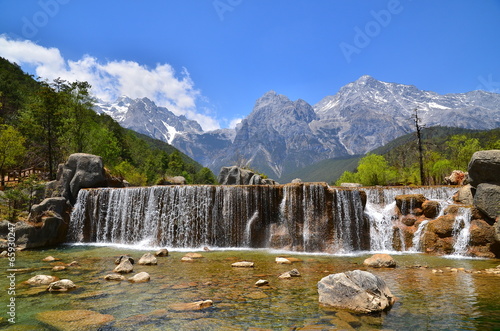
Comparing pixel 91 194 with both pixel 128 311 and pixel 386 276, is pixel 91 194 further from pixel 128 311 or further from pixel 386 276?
pixel 386 276

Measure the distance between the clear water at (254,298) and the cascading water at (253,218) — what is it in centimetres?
602

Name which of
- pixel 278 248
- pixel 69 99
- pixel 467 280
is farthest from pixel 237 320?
pixel 69 99

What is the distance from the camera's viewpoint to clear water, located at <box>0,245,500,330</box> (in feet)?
24.0

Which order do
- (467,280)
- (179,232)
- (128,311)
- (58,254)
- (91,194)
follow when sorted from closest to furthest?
(128,311)
(467,280)
(58,254)
(179,232)
(91,194)

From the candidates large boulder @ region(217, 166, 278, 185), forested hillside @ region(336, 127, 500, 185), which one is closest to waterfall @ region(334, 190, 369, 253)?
forested hillside @ region(336, 127, 500, 185)

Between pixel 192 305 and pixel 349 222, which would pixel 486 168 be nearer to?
pixel 349 222

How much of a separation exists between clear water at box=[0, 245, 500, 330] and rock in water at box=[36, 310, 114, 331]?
0.69 feet

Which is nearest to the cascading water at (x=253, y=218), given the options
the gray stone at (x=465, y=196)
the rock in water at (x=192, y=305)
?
the gray stone at (x=465, y=196)

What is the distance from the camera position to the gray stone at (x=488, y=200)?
18.5m

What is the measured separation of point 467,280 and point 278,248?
1185cm

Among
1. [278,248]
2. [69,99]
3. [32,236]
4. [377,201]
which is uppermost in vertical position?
[69,99]

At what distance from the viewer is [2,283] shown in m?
11.5

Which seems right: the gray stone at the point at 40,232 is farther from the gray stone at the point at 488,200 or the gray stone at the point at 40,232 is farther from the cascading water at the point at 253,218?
the gray stone at the point at 488,200

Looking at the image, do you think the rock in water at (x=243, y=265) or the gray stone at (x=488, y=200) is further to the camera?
the gray stone at (x=488, y=200)
